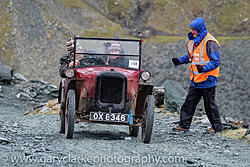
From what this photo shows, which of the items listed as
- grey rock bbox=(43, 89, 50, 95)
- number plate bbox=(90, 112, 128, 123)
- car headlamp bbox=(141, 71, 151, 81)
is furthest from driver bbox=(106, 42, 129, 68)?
grey rock bbox=(43, 89, 50, 95)

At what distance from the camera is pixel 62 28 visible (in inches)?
1866

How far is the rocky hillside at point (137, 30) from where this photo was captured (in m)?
39.6

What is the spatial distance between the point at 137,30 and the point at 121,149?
52.0 m

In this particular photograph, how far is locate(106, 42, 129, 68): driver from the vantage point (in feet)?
32.1

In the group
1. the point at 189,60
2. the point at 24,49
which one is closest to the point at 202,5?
the point at 24,49

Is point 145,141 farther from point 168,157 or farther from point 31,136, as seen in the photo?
point 31,136

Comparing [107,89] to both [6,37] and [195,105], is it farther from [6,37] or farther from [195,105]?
[6,37]

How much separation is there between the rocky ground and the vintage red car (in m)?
0.48

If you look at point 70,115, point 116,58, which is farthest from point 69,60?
point 70,115

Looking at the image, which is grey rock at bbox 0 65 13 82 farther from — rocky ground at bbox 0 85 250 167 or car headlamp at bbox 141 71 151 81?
car headlamp at bbox 141 71 151 81

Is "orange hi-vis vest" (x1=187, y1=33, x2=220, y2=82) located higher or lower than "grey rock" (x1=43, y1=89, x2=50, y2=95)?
higher

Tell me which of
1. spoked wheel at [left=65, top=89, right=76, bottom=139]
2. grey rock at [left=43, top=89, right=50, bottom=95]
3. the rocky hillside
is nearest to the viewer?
spoked wheel at [left=65, top=89, right=76, bottom=139]

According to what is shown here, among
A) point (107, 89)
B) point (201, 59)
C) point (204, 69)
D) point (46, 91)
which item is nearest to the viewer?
point (107, 89)

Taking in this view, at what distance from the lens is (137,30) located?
195ft
